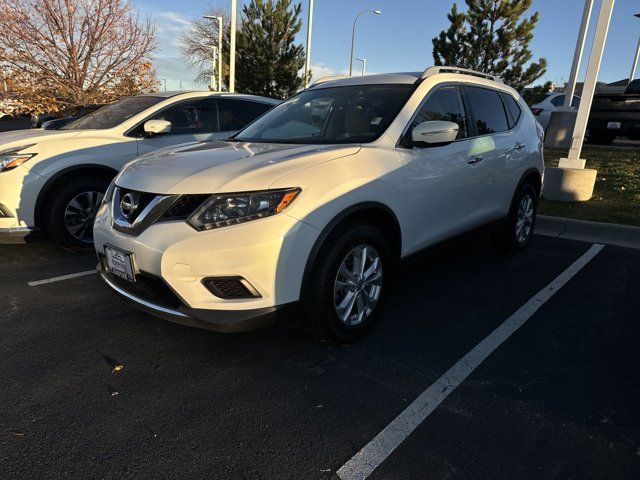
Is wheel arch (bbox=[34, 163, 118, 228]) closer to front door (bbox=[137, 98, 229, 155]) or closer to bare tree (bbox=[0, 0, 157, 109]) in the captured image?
front door (bbox=[137, 98, 229, 155])

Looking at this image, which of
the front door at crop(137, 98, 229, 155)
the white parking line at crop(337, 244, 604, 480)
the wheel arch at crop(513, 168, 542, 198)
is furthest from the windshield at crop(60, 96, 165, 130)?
the white parking line at crop(337, 244, 604, 480)

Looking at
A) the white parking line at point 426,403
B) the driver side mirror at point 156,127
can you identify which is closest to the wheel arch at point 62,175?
the driver side mirror at point 156,127

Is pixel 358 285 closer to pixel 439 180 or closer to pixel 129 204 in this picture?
pixel 439 180

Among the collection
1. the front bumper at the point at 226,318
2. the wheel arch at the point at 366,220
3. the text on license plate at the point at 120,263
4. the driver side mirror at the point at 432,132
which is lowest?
the front bumper at the point at 226,318

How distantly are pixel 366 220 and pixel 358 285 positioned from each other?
41 centimetres

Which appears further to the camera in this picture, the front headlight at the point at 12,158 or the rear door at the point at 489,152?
the front headlight at the point at 12,158

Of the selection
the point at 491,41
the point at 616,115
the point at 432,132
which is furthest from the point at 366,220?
the point at 491,41

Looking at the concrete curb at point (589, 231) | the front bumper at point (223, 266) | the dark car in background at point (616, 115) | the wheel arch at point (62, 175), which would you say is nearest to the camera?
the front bumper at point (223, 266)

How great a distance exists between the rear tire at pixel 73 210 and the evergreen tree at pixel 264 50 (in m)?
21.6

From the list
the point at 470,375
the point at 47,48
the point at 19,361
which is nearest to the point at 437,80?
the point at 470,375

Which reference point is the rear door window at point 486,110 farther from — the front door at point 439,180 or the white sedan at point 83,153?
the white sedan at point 83,153

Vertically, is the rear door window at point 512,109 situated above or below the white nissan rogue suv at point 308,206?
above

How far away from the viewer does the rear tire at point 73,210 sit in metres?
4.70

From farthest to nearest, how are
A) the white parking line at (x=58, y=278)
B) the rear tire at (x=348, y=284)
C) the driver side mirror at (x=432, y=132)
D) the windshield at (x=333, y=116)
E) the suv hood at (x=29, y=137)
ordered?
the suv hood at (x=29, y=137) → the white parking line at (x=58, y=278) → the windshield at (x=333, y=116) → the driver side mirror at (x=432, y=132) → the rear tire at (x=348, y=284)
